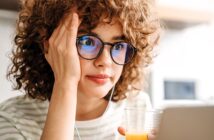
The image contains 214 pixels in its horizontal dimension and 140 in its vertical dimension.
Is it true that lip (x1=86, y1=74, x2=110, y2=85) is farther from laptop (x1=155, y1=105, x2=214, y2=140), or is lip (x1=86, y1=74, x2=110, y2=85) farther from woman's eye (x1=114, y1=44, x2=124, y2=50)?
laptop (x1=155, y1=105, x2=214, y2=140)

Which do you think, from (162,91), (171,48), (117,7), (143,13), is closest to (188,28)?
(171,48)

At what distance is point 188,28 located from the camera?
256cm

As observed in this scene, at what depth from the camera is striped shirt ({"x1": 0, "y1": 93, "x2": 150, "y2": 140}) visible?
1.03 m

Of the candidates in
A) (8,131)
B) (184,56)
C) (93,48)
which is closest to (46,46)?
(93,48)

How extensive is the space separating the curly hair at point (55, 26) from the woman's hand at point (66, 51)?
4 centimetres

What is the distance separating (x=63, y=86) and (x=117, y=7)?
294 millimetres

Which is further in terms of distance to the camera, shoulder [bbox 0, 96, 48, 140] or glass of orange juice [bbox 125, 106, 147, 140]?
shoulder [bbox 0, 96, 48, 140]

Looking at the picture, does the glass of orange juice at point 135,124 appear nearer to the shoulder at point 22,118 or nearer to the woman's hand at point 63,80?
the woman's hand at point 63,80

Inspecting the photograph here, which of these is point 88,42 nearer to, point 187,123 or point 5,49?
point 187,123

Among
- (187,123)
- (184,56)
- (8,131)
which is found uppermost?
(184,56)

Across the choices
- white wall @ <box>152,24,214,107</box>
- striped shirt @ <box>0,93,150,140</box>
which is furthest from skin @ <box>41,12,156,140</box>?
→ white wall @ <box>152,24,214,107</box>

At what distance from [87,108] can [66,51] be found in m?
0.27

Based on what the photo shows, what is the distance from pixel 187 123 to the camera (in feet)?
1.58

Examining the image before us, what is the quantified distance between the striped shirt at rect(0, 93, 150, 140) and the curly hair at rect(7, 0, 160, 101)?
61 millimetres
